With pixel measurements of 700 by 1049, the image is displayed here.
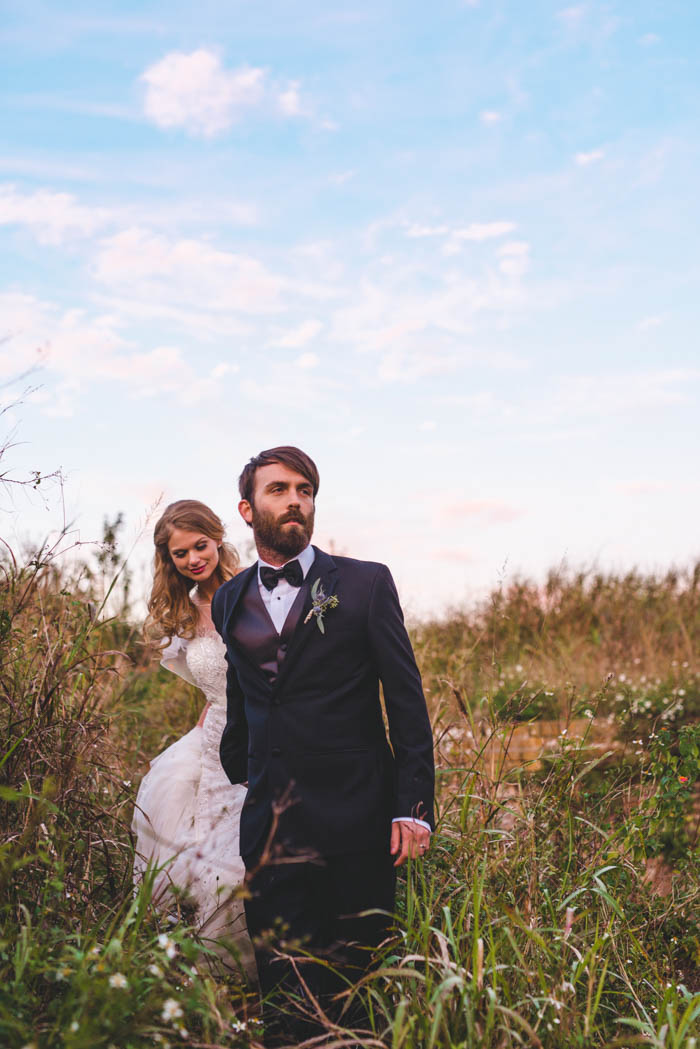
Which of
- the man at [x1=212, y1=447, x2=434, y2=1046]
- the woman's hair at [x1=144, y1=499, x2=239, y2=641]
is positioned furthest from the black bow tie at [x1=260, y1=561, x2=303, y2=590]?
the woman's hair at [x1=144, y1=499, x2=239, y2=641]

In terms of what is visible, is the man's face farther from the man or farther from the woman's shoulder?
the woman's shoulder

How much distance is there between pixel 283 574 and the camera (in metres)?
3.57

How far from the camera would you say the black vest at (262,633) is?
11.2ft

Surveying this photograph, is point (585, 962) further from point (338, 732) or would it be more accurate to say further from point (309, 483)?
point (309, 483)

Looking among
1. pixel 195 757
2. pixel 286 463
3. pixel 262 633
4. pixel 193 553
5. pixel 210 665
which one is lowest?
pixel 195 757

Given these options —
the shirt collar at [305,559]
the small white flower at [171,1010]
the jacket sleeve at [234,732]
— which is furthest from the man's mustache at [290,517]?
the small white flower at [171,1010]

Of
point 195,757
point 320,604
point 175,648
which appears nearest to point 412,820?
point 320,604

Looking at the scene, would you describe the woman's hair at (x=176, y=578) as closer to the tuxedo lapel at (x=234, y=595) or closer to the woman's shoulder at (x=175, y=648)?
the woman's shoulder at (x=175, y=648)

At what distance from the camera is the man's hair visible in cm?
363

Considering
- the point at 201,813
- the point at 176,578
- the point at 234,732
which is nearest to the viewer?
the point at 234,732

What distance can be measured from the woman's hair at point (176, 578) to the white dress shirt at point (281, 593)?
125cm

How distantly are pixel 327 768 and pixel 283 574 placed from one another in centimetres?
76

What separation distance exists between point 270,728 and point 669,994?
171cm

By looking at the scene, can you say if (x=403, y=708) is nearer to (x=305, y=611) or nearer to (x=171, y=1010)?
(x=305, y=611)
